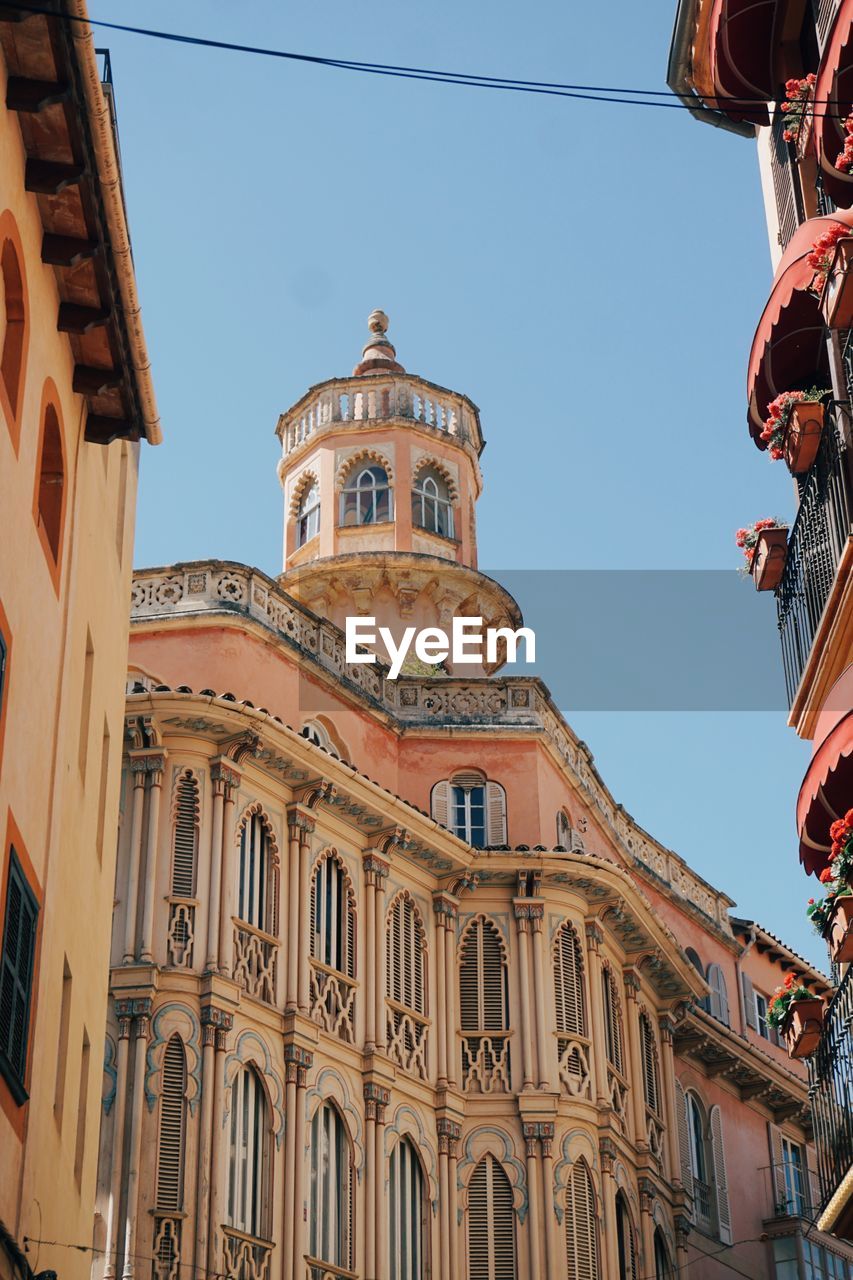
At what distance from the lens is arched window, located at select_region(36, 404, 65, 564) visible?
17.5 metres

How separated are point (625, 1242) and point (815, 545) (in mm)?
17634

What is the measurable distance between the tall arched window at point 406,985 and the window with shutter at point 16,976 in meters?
14.4

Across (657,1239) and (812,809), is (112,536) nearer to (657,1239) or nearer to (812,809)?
(812,809)

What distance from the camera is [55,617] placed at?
1728cm

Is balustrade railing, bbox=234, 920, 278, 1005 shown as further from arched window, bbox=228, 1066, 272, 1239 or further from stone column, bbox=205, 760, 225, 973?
arched window, bbox=228, 1066, 272, 1239

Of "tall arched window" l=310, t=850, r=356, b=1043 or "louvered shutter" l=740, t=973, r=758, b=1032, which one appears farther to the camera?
"louvered shutter" l=740, t=973, r=758, b=1032

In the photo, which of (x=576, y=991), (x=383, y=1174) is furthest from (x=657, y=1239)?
(x=383, y=1174)

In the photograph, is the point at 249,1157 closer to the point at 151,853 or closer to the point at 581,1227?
the point at 151,853

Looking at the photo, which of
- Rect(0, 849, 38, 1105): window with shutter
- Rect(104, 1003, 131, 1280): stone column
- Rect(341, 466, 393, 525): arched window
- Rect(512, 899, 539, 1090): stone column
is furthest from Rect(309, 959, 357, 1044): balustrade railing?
Rect(341, 466, 393, 525): arched window

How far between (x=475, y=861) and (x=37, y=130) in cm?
1786

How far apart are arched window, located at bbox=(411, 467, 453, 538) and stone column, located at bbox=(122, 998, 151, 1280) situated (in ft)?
55.7

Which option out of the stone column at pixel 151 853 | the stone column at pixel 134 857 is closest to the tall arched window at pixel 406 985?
the stone column at pixel 151 853

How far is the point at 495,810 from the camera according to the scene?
3372 cm

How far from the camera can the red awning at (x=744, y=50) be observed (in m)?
20.5
